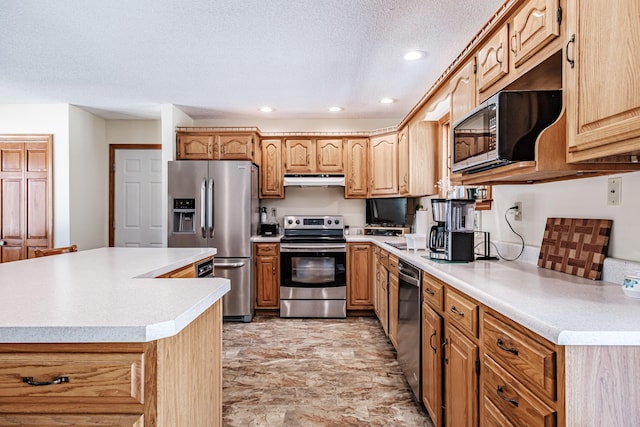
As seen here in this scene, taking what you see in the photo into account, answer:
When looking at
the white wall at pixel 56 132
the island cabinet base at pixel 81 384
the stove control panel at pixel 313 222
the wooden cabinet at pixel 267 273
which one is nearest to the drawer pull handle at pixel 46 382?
the island cabinet base at pixel 81 384

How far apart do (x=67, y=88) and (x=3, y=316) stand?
12.3 ft

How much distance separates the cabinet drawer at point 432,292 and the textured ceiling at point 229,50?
1.68 m

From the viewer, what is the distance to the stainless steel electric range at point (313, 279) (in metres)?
4.35

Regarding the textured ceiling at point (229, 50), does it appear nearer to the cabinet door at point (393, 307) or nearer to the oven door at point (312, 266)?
the oven door at point (312, 266)

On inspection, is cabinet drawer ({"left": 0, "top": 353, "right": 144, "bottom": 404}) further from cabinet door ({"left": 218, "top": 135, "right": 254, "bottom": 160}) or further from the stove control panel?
the stove control panel

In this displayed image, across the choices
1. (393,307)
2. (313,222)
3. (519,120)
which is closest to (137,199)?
(313,222)

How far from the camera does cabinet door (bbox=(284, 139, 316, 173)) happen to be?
4.82 meters

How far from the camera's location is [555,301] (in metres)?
1.24

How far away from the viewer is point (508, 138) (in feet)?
5.12

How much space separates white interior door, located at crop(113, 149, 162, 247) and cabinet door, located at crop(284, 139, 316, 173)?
1914 millimetres

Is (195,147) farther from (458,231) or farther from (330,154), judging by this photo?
(458,231)

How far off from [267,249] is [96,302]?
3.25 m

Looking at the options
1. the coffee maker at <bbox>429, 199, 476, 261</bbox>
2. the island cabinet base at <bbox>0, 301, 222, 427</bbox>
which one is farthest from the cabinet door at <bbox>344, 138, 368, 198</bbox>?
the island cabinet base at <bbox>0, 301, 222, 427</bbox>

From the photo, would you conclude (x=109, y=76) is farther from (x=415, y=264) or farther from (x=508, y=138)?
(x=508, y=138)
